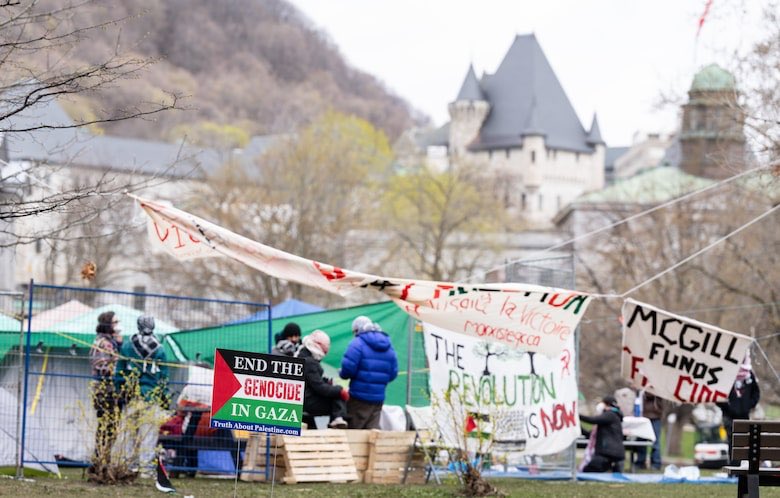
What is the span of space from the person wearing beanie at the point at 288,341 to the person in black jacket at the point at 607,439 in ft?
14.1

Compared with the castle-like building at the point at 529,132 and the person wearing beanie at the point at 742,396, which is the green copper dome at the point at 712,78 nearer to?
the person wearing beanie at the point at 742,396

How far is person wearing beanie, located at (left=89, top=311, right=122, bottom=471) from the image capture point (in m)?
13.5

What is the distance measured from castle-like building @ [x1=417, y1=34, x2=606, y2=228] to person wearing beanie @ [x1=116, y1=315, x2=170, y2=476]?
153 metres

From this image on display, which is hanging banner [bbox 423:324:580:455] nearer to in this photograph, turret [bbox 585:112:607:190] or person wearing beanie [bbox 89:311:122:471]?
person wearing beanie [bbox 89:311:122:471]

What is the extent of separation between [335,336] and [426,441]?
4402mm

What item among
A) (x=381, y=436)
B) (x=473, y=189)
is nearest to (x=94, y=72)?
(x=381, y=436)

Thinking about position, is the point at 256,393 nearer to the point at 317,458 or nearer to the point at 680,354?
the point at 317,458

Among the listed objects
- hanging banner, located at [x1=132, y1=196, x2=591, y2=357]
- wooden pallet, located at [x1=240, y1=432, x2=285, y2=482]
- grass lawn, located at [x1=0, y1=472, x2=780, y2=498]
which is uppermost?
hanging banner, located at [x1=132, y1=196, x2=591, y2=357]

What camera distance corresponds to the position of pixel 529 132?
174m

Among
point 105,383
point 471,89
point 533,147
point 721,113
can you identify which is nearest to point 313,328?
point 105,383

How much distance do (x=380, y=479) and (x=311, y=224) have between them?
46961mm

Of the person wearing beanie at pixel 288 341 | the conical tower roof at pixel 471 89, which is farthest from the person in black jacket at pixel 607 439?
the conical tower roof at pixel 471 89

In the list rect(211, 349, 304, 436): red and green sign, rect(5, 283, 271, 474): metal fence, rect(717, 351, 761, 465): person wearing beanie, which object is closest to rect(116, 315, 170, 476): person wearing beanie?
rect(5, 283, 271, 474): metal fence

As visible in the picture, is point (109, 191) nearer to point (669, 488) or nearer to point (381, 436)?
point (381, 436)
